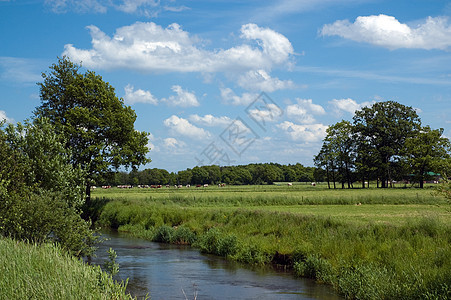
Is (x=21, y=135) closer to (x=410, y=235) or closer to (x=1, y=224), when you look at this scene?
Answer: (x=1, y=224)

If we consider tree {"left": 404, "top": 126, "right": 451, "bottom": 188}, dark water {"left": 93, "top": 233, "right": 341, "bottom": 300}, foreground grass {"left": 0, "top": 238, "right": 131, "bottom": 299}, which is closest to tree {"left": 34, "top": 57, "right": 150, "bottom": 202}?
dark water {"left": 93, "top": 233, "right": 341, "bottom": 300}

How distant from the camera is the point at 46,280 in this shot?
10.4 metres

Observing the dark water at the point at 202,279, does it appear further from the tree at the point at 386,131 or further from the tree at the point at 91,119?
the tree at the point at 386,131

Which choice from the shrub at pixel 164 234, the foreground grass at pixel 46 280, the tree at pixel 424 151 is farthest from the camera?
the tree at pixel 424 151

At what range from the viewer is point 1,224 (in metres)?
17.9

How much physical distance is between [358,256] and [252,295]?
509cm

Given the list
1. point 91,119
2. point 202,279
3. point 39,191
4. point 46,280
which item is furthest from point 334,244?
point 91,119

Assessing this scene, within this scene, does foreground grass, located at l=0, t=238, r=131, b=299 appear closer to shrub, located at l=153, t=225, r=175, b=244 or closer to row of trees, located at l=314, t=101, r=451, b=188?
shrub, located at l=153, t=225, r=175, b=244

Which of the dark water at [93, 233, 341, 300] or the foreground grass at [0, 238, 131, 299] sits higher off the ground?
the foreground grass at [0, 238, 131, 299]

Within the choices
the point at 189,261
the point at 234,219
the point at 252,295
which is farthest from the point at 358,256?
the point at 234,219

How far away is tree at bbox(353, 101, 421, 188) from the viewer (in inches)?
3989

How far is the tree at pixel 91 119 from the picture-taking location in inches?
1796

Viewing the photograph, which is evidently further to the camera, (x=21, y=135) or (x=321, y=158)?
(x=321, y=158)

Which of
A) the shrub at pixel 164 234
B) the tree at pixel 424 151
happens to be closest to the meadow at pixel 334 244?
the shrub at pixel 164 234
